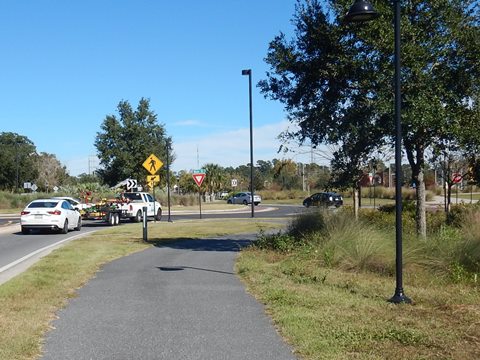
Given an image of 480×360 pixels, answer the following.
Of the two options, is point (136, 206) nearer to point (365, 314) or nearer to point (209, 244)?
point (209, 244)

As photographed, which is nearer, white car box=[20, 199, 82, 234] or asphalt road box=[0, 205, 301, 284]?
asphalt road box=[0, 205, 301, 284]

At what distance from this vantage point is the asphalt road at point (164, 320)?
6.14 m

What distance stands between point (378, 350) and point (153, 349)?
92.1 inches

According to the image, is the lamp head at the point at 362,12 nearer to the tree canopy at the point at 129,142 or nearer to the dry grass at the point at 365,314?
the dry grass at the point at 365,314

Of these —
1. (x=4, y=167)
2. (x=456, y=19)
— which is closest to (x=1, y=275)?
(x=456, y=19)

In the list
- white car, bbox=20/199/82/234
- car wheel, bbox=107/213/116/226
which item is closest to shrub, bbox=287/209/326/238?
white car, bbox=20/199/82/234

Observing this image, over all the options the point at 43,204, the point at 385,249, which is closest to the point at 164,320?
the point at 385,249

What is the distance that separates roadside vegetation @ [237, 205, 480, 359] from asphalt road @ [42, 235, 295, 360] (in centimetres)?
39

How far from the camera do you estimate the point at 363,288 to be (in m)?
9.65

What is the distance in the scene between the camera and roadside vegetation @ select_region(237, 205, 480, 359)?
6180 millimetres

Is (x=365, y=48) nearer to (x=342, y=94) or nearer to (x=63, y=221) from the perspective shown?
(x=342, y=94)

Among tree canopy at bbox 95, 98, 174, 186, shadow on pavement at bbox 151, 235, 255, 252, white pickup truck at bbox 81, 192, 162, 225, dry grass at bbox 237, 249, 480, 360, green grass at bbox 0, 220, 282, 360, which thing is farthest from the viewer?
tree canopy at bbox 95, 98, 174, 186

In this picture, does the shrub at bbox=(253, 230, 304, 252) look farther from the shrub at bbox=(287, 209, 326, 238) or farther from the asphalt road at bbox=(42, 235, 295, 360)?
the asphalt road at bbox=(42, 235, 295, 360)

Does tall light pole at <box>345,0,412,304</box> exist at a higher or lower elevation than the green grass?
higher
